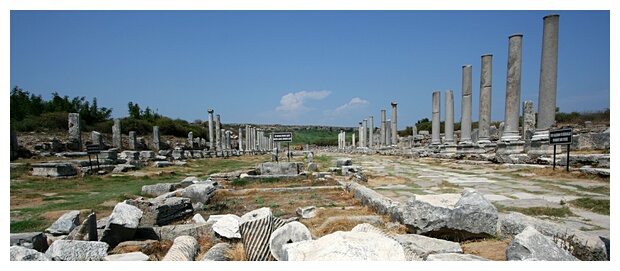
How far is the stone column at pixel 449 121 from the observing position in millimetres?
23562

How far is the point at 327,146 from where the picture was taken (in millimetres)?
91000

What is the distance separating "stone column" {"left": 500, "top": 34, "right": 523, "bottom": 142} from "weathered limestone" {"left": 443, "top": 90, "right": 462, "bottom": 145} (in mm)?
6909

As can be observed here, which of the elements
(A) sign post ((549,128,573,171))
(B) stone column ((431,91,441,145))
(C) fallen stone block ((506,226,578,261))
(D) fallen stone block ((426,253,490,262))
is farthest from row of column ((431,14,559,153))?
(D) fallen stone block ((426,253,490,262))

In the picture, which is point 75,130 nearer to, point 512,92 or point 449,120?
point 449,120

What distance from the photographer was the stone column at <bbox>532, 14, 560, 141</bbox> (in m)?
13.6

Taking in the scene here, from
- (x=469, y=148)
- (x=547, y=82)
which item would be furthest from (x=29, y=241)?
(x=469, y=148)

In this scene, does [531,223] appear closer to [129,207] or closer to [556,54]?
[129,207]

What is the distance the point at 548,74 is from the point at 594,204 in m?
9.73

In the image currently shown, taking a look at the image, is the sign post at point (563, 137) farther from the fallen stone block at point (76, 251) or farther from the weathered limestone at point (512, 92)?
the fallen stone block at point (76, 251)

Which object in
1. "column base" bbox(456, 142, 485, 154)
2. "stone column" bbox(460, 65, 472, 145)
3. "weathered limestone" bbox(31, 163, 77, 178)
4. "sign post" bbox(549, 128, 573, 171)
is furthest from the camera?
"stone column" bbox(460, 65, 472, 145)

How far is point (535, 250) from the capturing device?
3154mm

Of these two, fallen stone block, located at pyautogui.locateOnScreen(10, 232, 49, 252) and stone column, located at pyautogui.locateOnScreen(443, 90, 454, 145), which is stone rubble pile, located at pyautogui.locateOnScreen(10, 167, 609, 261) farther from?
stone column, located at pyautogui.locateOnScreen(443, 90, 454, 145)
